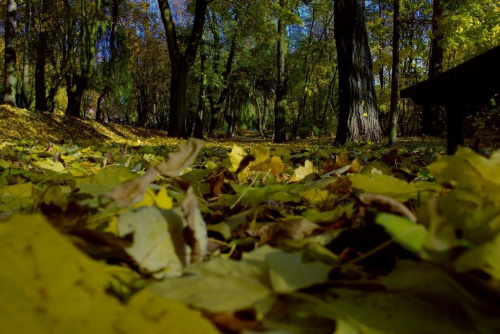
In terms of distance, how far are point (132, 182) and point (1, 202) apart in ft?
1.55

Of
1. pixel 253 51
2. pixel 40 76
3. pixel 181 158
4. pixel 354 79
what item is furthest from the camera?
pixel 253 51

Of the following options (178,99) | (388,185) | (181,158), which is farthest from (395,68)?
(178,99)

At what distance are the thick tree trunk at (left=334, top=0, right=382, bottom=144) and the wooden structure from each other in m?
3.70

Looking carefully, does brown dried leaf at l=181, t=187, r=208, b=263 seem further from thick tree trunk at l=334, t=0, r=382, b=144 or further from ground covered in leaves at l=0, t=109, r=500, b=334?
thick tree trunk at l=334, t=0, r=382, b=144

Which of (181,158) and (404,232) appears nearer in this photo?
(404,232)

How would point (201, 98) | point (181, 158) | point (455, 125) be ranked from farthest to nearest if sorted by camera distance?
1. point (201, 98)
2. point (455, 125)
3. point (181, 158)

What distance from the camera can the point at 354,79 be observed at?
7129 mm

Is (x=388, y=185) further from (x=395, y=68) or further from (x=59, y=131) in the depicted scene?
(x=59, y=131)

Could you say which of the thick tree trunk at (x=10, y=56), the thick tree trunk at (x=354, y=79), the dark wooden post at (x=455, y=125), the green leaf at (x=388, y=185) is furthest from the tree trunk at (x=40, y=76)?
the green leaf at (x=388, y=185)

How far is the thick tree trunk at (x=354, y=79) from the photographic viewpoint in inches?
274

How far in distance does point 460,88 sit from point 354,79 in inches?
183

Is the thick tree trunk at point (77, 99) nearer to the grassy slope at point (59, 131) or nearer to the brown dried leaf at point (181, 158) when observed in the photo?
the grassy slope at point (59, 131)

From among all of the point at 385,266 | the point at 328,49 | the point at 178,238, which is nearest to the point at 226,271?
the point at 178,238

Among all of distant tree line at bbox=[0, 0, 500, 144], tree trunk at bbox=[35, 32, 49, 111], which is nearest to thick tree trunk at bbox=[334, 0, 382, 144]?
distant tree line at bbox=[0, 0, 500, 144]
